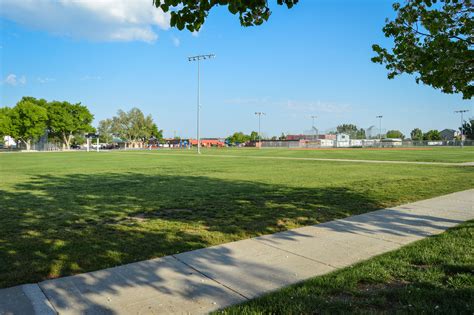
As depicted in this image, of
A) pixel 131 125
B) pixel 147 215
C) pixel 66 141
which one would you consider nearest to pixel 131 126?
pixel 131 125

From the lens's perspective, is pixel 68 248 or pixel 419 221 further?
pixel 419 221

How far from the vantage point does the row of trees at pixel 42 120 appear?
82375mm

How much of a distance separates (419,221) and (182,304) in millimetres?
5446

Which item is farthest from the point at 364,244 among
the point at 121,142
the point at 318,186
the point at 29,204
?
the point at 121,142

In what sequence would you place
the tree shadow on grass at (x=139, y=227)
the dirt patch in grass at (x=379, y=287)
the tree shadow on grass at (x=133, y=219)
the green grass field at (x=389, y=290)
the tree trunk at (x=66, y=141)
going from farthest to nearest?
the tree trunk at (x=66, y=141)
the tree shadow on grass at (x=133, y=219)
the tree shadow on grass at (x=139, y=227)
the dirt patch in grass at (x=379, y=287)
the green grass field at (x=389, y=290)

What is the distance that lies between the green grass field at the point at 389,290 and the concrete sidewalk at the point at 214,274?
26 cm

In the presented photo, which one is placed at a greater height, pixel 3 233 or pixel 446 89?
pixel 446 89

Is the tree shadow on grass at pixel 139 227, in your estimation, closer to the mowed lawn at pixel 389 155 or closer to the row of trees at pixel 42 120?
the mowed lawn at pixel 389 155

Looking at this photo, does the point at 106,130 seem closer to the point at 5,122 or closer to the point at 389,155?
the point at 5,122

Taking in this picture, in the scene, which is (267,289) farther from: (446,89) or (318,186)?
(318,186)

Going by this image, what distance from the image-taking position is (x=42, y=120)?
8650 cm

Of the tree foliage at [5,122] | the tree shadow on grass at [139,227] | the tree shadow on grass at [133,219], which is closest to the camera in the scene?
the tree shadow on grass at [139,227]

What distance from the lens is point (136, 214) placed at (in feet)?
26.0

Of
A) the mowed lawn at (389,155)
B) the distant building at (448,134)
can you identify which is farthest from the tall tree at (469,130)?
the mowed lawn at (389,155)
